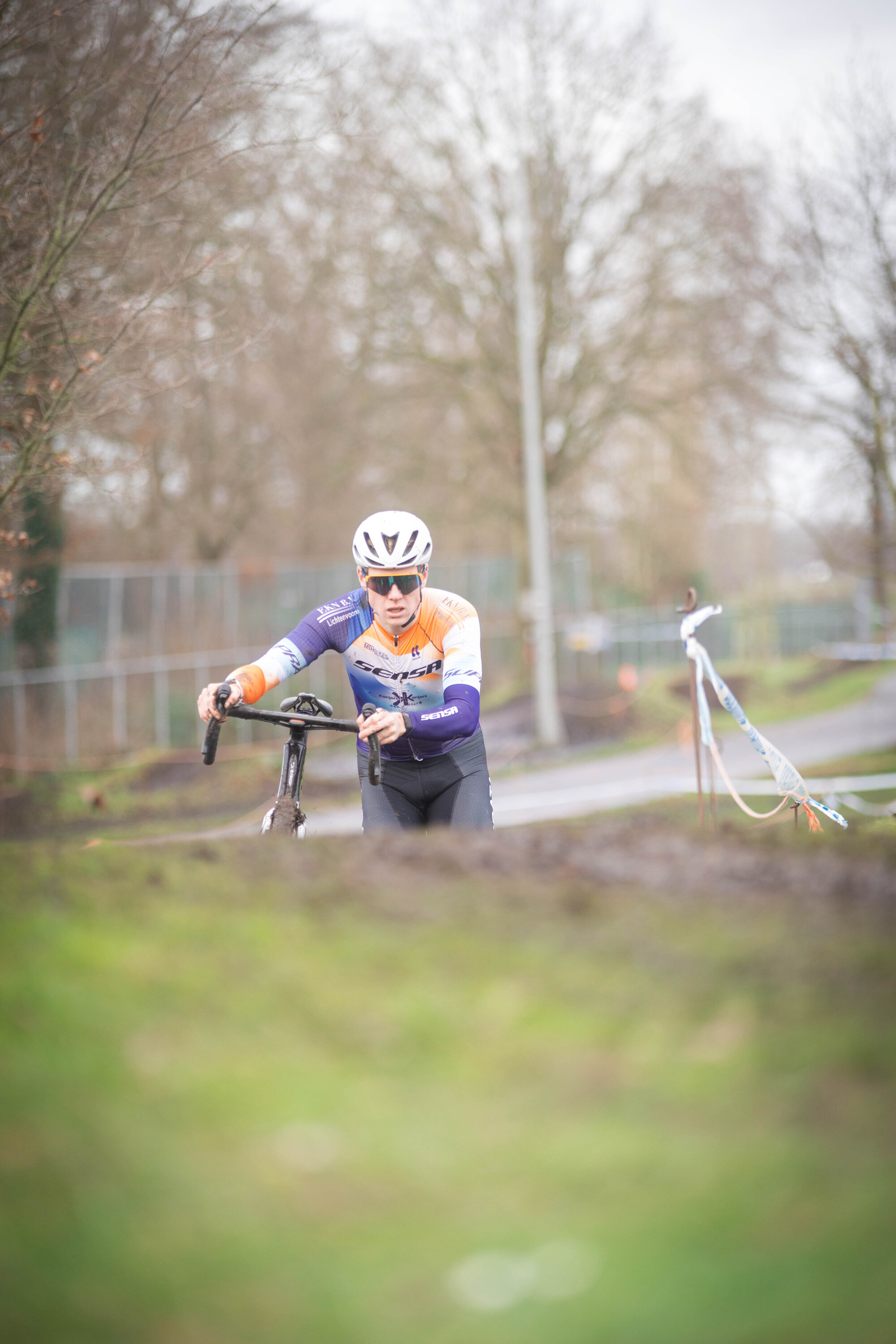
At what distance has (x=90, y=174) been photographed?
22.0 feet

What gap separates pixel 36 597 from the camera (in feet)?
53.9

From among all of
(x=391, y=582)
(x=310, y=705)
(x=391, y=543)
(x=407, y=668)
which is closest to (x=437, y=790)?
(x=407, y=668)

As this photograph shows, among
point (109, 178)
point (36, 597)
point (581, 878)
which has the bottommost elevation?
point (581, 878)

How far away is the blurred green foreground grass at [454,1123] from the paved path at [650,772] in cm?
964

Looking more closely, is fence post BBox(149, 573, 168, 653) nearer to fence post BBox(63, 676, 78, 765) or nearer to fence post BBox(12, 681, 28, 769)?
fence post BBox(63, 676, 78, 765)

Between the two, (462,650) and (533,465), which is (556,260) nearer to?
(533,465)

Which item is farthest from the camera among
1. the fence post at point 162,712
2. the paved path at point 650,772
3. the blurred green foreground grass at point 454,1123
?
the fence post at point 162,712

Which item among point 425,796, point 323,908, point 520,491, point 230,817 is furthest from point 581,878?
point 520,491

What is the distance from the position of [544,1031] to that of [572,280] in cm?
2111

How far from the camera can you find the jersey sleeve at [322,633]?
5.47 meters

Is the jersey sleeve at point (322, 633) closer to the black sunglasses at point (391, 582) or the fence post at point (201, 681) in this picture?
the black sunglasses at point (391, 582)

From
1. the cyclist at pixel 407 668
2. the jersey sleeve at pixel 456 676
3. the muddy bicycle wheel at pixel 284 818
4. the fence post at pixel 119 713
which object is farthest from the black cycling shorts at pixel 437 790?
the fence post at pixel 119 713

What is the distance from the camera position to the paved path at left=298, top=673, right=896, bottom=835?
562 inches

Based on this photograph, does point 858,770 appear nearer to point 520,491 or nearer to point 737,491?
point 737,491
